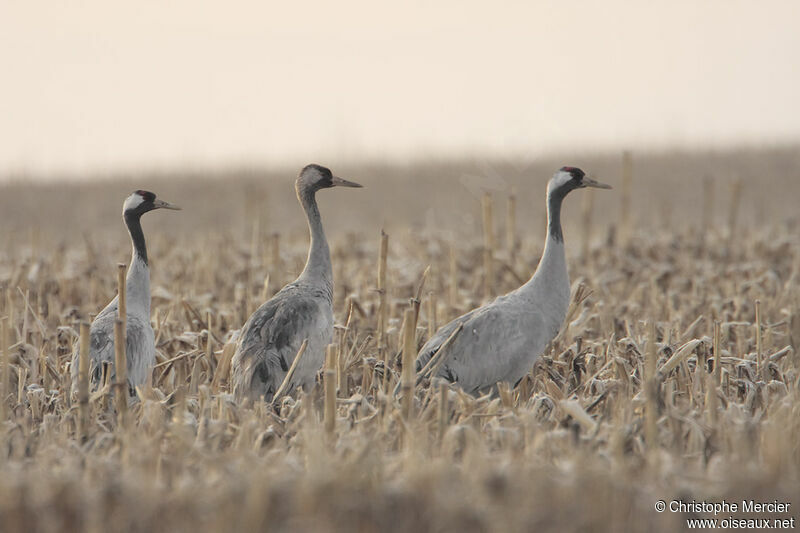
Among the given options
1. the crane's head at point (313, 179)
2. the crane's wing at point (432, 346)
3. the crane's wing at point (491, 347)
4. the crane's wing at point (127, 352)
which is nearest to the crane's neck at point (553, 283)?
the crane's wing at point (491, 347)

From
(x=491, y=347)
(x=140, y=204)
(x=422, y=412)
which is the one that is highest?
(x=140, y=204)

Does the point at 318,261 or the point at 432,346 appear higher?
the point at 318,261

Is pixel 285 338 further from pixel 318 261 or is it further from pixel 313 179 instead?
pixel 313 179

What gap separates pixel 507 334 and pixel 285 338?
1319 millimetres

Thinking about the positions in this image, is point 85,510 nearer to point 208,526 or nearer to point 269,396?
point 208,526

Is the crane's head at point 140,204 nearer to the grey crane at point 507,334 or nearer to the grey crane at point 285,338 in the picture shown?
the grey crane at point 285,338

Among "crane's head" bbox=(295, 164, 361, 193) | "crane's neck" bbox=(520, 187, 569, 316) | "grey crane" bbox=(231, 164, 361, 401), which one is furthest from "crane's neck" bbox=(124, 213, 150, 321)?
"crane's neck" bbox=(520, 187, 569, 316)

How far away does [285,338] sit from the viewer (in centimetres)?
548

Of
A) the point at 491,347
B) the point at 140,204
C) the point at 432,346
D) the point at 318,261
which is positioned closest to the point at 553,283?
the point at 491,347

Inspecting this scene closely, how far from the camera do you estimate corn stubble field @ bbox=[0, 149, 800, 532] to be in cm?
324

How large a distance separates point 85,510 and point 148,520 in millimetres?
215

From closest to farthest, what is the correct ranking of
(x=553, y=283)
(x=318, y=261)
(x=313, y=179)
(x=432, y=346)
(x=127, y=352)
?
(x=127, y=352) → (x=432, y=346) → (x=553, y=283) → (x=318, y=261) → (x=313, y=179)

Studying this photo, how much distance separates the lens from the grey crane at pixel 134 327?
211 inches

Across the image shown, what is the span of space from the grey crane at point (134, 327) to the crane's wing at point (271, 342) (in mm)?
536
